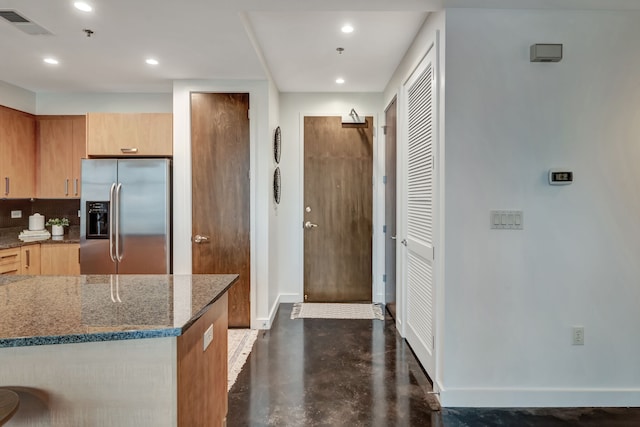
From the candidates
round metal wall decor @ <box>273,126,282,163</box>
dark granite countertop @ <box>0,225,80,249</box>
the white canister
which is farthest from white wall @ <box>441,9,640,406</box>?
the white canister

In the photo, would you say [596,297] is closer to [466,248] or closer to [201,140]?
[466,248]

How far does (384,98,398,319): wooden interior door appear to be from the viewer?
155 inches

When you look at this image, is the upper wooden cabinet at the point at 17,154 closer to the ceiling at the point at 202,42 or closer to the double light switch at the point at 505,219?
the ceiling at the point at 202,42

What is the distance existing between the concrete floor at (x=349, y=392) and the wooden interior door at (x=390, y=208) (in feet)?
2.42

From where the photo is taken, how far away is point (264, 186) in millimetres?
3709

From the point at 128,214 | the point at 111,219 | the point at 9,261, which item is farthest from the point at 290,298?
the point at 9,261

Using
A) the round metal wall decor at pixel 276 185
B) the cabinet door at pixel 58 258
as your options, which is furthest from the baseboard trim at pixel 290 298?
the cabinet door at pixel 58 258

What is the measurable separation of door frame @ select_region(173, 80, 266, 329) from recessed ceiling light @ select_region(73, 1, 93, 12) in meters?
1.35

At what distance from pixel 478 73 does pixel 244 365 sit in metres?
2.75

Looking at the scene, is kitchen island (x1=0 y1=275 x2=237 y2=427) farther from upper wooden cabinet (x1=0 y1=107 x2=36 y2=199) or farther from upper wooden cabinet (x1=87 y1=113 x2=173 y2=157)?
upper wooden cabinet (x1=0 y1=107 x2=36 y2=199)

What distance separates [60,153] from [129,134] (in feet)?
3.79

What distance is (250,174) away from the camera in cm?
368

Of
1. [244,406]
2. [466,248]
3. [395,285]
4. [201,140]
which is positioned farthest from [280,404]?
[201,140]

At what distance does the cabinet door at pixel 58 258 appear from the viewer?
154 inches
